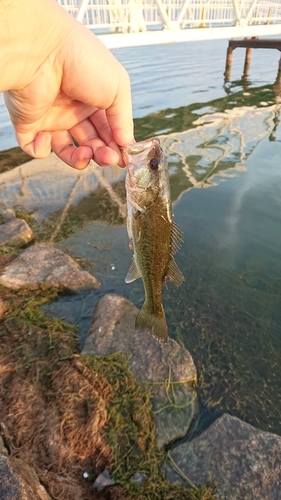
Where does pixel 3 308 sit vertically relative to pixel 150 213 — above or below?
below

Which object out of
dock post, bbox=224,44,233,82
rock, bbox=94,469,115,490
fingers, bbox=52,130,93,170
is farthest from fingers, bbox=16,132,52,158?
dock post, bbox=224,44,233,82

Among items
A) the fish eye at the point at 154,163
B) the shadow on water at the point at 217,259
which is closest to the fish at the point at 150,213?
the fish eye at the point at 154,163

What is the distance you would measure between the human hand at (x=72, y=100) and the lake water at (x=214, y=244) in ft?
11.3

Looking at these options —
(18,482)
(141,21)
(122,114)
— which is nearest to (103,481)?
(18,482)

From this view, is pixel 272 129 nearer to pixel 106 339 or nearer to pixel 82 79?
pixel 106 339

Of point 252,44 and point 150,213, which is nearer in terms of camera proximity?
point 150,213

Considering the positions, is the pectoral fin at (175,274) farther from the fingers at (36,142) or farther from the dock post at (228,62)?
the dock post at (228,62)

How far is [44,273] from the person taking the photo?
6645 mm

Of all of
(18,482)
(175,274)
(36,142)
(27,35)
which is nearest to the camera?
(27,35)

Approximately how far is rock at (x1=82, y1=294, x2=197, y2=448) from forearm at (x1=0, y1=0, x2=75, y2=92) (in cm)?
375

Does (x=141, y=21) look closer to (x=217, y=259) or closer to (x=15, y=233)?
(x=15, y=233)

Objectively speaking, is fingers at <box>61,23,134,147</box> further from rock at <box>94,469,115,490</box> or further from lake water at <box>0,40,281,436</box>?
lake water at <box>0,40,281,436</box>

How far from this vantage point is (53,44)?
8.03 feet

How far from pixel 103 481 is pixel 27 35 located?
163 inches
